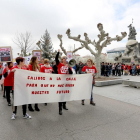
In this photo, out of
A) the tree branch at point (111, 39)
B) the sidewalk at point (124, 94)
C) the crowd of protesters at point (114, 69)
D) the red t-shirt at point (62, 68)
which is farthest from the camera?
the crowd of protesters at point (114, 69)

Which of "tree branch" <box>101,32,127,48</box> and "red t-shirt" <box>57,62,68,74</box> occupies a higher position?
"tree branch" <box>101,32,127,48</box>

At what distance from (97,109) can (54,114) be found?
1.62 m

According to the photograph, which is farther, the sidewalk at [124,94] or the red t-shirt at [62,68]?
the sidewalk at [124,94]

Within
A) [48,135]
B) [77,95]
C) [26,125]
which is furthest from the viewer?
[77,95]

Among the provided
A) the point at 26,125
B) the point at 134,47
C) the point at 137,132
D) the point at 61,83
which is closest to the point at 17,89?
the point at 26,125

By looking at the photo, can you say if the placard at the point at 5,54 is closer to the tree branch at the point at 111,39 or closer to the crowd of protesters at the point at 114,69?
the tree branch at the point at 111,39

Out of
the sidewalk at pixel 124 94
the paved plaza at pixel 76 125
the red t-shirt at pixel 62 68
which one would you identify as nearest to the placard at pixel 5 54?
the paved plaza at pixel 76 125

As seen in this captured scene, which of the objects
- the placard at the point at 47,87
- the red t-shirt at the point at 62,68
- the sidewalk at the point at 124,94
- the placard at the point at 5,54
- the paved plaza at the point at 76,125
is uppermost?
the placard at the point at 5,54

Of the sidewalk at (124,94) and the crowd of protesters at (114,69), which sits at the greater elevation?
the crowd of protesters at (114,69)

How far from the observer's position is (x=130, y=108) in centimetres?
502

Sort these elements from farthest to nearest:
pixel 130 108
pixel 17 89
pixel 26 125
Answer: pixel 130 108, pixel 17 89, pixel 26 125

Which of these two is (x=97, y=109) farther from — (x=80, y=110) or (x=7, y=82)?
(x=7, y=82)

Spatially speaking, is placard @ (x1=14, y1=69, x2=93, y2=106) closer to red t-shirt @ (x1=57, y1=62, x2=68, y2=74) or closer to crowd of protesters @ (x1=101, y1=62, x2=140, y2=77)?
red t-shirt @ (x1=57, y1=62, x2=68, y2=74)

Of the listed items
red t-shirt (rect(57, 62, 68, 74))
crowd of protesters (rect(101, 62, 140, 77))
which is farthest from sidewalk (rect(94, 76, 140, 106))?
crowd of protesters (rect(101, 62, 140, 77))
